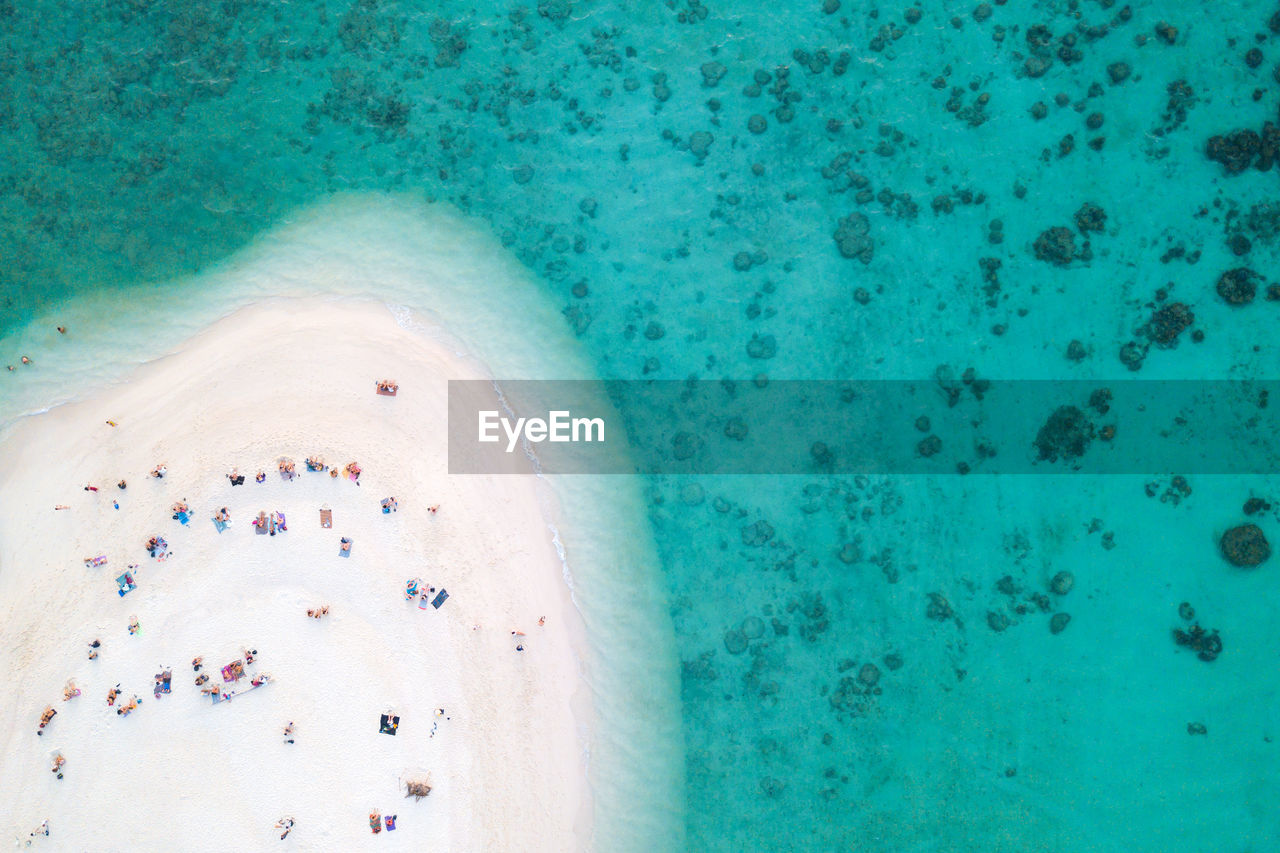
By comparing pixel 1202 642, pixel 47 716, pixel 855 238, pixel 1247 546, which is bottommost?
pixel 47 716

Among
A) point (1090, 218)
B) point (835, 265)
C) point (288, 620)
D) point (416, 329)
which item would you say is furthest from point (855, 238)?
point (288, 620)

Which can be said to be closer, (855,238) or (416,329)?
(855,238)

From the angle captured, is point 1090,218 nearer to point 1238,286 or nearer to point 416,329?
point 1238,286

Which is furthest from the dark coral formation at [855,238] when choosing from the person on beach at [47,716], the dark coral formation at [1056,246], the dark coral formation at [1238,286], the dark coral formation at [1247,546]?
the person on beach at [47,716]

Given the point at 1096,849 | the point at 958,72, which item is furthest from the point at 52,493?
the point at 1096,849

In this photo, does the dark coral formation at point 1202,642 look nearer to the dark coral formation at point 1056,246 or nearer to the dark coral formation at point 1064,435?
the dark coral formation at point 1064,435

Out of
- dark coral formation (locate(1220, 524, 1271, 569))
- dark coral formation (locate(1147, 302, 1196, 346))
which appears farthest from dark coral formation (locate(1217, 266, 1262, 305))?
dark coral formation (locate(1220, 524, 1271, 569))

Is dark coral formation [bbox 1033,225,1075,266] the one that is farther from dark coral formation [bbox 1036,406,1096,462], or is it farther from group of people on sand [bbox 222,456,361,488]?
group of people on sand [bbox 222,456,361,488]
